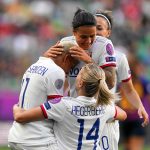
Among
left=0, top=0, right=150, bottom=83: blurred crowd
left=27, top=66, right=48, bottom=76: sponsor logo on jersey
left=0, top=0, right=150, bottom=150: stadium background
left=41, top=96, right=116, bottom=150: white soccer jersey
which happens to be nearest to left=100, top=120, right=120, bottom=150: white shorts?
left=41, top=96, right=116, bottom=150: white soccer jersey

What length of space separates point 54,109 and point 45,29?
40.0 ft

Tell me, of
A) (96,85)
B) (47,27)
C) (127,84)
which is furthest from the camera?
(47,27)

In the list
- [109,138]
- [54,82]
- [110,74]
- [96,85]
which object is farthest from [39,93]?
[109,138]

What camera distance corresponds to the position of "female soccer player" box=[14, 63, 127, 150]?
260 inches

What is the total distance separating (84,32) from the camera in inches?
278

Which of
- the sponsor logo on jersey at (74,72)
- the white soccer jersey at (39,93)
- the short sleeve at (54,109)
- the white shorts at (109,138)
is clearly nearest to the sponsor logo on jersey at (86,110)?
the short sleeve at (54,109)

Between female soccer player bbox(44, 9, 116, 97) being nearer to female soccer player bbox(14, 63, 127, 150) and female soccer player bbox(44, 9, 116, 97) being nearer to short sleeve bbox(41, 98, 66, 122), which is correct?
female soccer player bbox(14, 63, 127, 150)

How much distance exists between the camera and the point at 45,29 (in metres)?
18.7

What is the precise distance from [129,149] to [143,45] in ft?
23.2

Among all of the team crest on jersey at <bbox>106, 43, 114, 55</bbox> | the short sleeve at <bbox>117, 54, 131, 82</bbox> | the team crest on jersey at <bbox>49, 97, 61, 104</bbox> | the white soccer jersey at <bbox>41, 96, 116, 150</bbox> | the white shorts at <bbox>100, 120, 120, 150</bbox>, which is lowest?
the white shorts at <bbox>100, 120, 120, 150</bbox>

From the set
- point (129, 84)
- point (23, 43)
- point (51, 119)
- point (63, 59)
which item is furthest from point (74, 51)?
point (23, 43)

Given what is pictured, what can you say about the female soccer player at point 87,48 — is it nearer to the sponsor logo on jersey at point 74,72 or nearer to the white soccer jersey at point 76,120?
the sponsor logo on jersey at point 74,72

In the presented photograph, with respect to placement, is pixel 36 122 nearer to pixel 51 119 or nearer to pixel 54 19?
pixel 51 119

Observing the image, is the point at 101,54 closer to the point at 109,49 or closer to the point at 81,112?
the point at 109,49
